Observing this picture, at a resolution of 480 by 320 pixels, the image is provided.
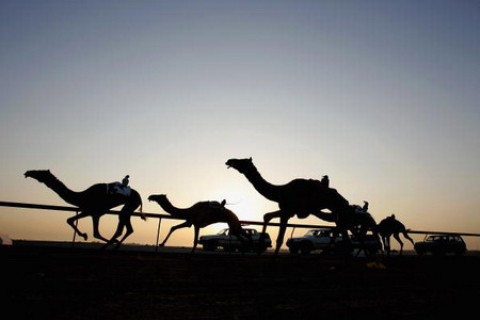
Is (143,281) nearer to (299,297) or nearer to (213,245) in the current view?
(299,297)

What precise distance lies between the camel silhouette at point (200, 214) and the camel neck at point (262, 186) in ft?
16.6

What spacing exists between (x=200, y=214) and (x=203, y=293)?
399 inches

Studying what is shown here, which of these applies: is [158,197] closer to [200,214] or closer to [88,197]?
[200,214]

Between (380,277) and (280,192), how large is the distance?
121 inches

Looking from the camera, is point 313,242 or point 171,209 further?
point 313,242

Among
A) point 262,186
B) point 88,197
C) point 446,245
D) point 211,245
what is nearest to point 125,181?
point 88,197

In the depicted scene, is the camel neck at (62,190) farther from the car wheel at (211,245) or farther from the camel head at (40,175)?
the car wheel at (211,245)

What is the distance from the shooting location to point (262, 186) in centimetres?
1066

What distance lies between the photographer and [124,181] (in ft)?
46.5

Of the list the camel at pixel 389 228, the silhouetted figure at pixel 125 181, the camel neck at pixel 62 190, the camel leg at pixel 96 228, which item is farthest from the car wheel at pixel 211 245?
the camel neck at pixel 62 190

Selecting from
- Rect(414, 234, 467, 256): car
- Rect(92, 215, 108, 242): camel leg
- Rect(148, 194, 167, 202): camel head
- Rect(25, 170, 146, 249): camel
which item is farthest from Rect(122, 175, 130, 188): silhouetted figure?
Rect(414, 234, 467, 256): car

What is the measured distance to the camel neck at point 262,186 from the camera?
10.6 m

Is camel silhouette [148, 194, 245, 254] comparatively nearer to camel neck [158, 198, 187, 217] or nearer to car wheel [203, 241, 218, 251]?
camel neck [158, 198, 187, 217]

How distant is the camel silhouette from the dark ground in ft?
22.9
